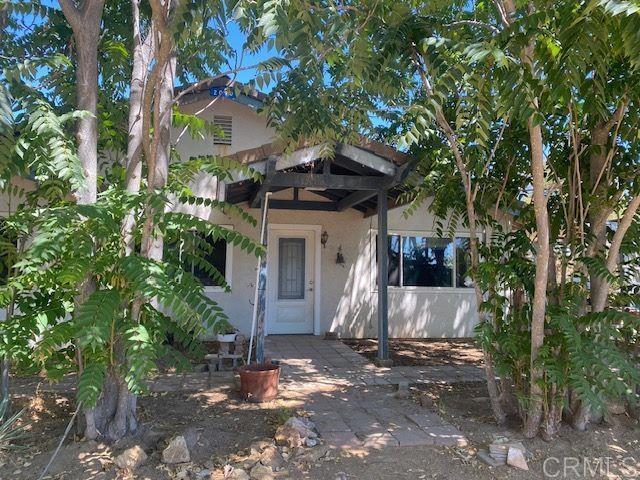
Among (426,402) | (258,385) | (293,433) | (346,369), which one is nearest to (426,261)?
(346,369)

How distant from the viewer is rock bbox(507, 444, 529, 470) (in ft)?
12.5

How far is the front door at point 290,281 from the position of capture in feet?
32.1

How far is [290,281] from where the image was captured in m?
9.95

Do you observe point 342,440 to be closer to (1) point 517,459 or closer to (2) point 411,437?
(2) point 411,437

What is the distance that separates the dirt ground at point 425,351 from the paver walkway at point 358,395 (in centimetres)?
40

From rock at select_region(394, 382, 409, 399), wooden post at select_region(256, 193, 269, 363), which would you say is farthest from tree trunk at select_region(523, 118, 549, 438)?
wooden post at select_region(256, 193, 269, 363)

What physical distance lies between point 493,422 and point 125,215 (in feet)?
13.2

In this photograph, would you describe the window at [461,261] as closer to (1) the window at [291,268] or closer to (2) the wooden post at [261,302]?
(1) the window at [291,268]

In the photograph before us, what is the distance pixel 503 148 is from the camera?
16.3 feet

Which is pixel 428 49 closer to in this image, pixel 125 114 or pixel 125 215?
pixel 125 215

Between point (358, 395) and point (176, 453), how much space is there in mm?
2561

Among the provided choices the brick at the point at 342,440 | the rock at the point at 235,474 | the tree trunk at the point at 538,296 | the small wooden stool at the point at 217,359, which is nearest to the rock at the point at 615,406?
the tree trunk at the point at 538,296

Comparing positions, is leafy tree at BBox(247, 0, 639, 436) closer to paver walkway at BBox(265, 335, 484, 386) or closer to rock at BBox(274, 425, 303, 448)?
paver walkway at BBox(265, 335, 484, 386)

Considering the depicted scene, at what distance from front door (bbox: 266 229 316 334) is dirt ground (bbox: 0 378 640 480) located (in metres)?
4.54
